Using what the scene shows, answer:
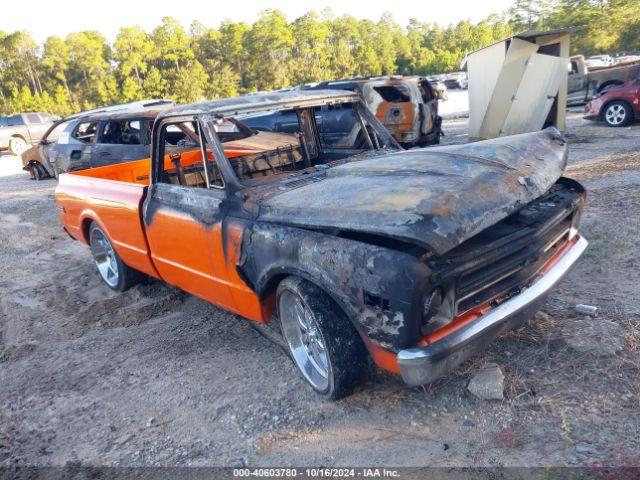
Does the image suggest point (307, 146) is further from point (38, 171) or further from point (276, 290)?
point (38, 171)

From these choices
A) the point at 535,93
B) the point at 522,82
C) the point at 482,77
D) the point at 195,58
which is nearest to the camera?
the point at 522,82

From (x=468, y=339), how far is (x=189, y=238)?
2.11 metres

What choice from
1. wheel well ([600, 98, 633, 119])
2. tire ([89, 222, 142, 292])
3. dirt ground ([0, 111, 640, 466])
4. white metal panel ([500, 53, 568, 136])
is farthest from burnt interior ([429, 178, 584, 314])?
wheel well ([600, 98, 633, 119])

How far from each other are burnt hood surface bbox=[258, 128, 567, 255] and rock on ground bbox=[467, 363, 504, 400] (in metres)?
0.91

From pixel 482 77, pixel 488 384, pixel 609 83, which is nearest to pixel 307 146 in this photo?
pixel 488 384

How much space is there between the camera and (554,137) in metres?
3.87

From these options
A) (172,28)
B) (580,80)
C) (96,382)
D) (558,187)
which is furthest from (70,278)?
(172,28)

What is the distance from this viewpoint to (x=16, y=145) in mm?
20938

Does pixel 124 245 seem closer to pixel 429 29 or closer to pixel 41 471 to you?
pixel 41 471

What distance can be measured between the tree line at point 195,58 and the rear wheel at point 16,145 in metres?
17.8

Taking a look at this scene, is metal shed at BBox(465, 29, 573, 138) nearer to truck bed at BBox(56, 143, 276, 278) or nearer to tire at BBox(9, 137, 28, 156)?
truck bed at BBox(56, 143, 276, 278)

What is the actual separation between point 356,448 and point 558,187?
7.95ft

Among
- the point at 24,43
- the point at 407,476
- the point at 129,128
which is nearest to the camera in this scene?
the point at 407,476

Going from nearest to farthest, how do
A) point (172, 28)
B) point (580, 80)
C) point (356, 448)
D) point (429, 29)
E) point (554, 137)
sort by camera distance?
point (356, 448) < point (554, 137) < point (580, 80) < point (172, 28) < point (429, 29)
